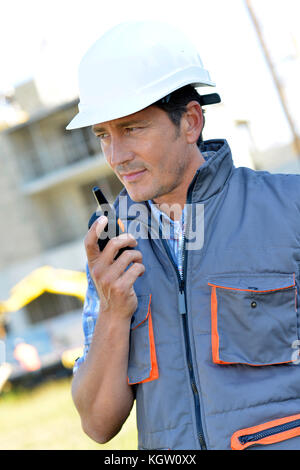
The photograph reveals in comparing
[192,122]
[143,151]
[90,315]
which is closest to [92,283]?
[90,315]

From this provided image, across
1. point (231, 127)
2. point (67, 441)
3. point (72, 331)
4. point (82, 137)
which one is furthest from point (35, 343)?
point (231, 127)

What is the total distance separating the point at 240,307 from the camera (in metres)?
2.10

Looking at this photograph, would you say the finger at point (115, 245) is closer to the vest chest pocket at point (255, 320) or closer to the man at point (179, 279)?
the man at point (179, 279)

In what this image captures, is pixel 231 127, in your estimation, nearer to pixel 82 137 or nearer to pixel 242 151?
pixel 242 151

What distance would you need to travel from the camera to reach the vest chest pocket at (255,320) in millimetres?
2059

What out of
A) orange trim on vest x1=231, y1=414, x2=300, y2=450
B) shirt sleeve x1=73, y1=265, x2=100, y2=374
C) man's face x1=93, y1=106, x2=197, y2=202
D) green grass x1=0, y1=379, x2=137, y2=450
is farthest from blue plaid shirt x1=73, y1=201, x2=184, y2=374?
green grass x1=0, y1=379, x2=137, y2=450

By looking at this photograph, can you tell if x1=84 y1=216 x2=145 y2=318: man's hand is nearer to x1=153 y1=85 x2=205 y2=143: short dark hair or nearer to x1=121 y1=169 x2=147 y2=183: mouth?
x1=121 y1=169 x2=147 y2=183: mouth

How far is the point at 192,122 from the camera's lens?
2572 mm

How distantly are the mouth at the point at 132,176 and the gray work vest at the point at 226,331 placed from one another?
22 centimetres

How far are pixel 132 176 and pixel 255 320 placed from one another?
2.53 ft

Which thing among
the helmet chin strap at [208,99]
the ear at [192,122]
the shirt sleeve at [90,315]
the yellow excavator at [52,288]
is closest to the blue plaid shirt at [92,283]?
the shirt sleeve at [90,315]

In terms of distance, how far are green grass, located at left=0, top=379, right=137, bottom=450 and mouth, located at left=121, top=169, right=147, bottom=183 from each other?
17.2 ft

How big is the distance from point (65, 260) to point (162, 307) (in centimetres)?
2076

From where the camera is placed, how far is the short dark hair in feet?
7.86
